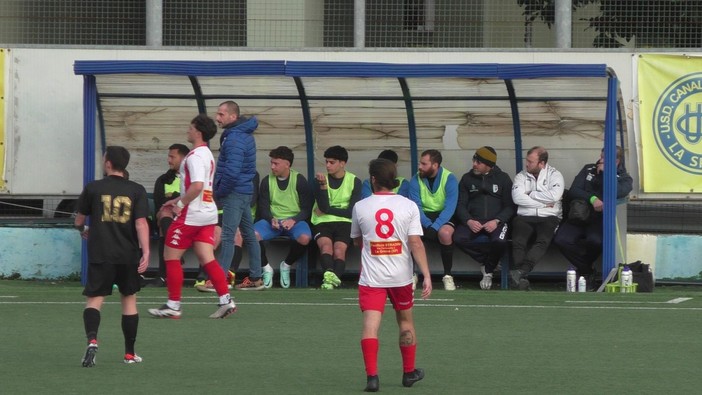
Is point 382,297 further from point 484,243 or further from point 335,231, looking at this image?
point 484,243

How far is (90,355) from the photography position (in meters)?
8.04

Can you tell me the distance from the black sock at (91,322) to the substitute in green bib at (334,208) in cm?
593

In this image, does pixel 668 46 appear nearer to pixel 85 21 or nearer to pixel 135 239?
pixel 85 21

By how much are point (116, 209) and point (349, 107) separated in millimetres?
6874

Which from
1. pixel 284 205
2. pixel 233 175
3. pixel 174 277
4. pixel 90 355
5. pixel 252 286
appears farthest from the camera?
pixel 284 205

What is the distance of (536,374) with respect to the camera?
26.1 feet

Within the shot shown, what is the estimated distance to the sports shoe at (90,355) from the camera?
26.4 ft

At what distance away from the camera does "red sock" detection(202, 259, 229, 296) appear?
10547 millimetres

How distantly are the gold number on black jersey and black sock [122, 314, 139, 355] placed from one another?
1.92ft

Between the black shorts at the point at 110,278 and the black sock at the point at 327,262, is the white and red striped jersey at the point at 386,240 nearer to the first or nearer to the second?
the black shorts at the point at 110,278

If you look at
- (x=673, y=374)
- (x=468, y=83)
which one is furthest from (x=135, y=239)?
(x=468, y=83)

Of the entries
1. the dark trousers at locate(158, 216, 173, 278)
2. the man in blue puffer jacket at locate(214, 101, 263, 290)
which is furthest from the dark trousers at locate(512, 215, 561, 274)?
the dark trousers at locate(158, 216, 173, 278)

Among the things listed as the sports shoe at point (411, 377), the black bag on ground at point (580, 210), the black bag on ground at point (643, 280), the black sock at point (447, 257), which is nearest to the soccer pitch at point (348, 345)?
the sports shoe at point (411, 377)

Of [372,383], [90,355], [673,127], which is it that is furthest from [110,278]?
[673,127]
